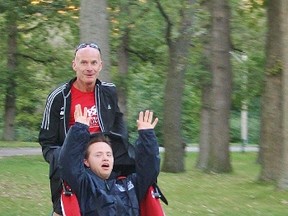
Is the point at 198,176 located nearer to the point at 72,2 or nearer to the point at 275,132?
the point at 275,132

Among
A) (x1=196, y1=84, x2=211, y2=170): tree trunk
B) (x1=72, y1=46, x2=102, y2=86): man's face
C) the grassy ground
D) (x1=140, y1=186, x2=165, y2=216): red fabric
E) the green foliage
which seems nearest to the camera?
(x1=140, y1=186, x2=165, y2=216): red fabric

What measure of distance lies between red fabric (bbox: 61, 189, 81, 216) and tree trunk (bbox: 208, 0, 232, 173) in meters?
14.0

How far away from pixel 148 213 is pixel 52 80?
28.0 metres

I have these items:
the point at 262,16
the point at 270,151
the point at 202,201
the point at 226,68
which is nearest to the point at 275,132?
the point at 270,151

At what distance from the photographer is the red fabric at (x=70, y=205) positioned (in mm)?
5293

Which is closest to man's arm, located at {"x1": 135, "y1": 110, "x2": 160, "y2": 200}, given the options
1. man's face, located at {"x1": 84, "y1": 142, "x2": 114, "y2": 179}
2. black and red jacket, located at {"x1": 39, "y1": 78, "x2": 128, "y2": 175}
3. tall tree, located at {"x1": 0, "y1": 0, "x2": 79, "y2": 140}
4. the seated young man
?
the seated young man

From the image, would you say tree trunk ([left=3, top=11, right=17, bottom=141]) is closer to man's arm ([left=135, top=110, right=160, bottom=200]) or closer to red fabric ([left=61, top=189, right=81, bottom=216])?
man's arm ([left=135, top=110, right=160, bottom=200])

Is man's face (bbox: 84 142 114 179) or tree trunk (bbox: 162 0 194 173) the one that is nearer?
man's face (bbox: 84 142 114 179)

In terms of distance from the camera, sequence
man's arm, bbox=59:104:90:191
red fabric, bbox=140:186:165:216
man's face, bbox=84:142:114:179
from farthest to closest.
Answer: red fabric, bbox=140:186:165:216, man's face, bbox=84:142:114:179, man's arm, bbox=59:104:90:191

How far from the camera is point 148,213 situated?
18.4 ft

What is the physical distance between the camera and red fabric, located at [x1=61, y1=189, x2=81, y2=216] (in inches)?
208

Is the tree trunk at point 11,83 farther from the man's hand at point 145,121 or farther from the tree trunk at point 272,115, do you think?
the man's hand at point 145,121

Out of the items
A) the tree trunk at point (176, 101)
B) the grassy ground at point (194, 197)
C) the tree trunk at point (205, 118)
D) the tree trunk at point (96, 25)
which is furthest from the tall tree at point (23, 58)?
the tree trunk at point (96, 25)

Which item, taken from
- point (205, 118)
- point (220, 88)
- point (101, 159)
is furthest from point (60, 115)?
point (205, 118)
